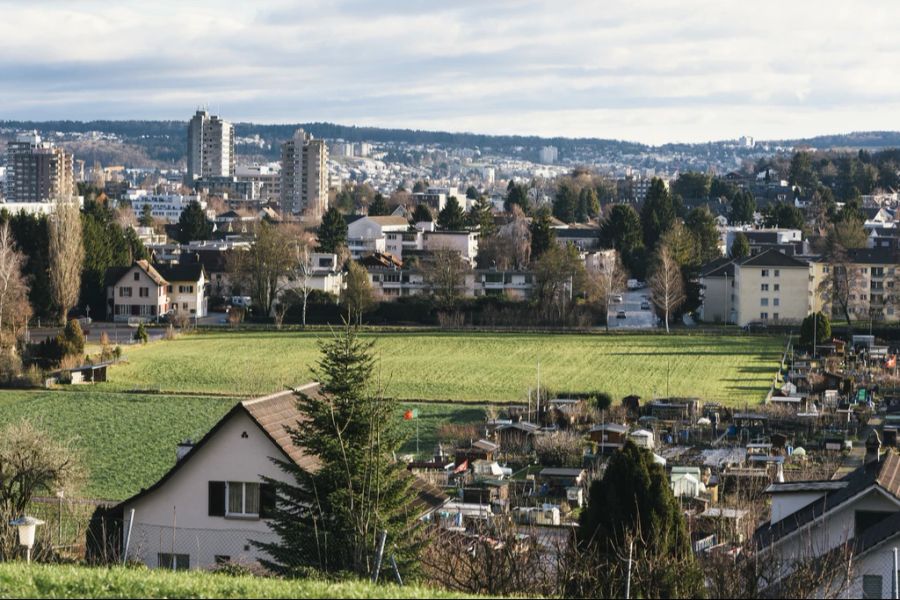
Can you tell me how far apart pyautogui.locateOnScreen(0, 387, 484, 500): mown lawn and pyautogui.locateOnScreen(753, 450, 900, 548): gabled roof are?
33.9 feet

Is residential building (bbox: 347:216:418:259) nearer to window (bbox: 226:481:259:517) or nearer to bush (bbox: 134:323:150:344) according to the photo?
bush (bbox: 134:323:150:344)

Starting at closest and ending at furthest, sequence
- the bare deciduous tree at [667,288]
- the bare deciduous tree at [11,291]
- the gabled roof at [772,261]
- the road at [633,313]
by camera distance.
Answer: the bare deciduous tree at [11,291], the bare deciduous tree at [667,288], the gabled roof at [772,261], the road at [633,313]

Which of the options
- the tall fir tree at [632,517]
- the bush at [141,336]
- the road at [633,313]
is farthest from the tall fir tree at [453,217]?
the tall fir tree at [632,517]

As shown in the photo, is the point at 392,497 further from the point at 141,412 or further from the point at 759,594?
the point at 141,412

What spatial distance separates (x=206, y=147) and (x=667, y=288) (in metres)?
150

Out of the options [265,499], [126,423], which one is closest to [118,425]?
[126,423]

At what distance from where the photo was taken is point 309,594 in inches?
319

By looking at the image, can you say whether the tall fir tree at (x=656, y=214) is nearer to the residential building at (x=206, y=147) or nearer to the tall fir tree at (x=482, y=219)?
the tall fir tree at (x=482, y=219)

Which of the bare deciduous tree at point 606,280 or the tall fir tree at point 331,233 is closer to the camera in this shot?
the bare deciduous tree at point 606,280

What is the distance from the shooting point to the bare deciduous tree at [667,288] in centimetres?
5359

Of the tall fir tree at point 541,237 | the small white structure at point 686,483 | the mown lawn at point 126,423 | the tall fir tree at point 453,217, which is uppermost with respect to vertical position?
the tall fir tree at point 453,217

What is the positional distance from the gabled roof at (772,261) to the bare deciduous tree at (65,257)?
24392 mm

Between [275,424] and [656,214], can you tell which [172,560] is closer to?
[275,424]

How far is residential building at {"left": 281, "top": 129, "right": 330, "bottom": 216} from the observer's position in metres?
131
